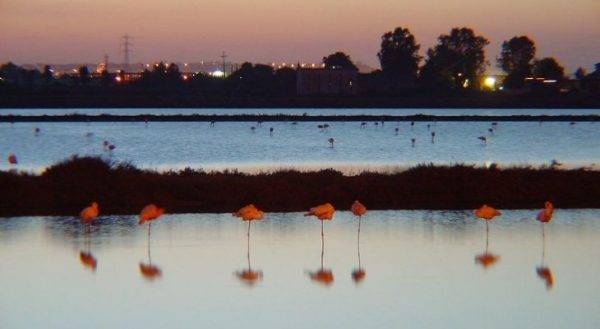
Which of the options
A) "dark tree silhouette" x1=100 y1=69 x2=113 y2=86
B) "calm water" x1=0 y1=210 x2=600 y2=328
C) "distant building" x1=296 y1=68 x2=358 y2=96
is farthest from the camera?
"dark tree silhouette" x1=100 y1=69 x2=113 y2=86

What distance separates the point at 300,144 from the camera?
5072 centimetres

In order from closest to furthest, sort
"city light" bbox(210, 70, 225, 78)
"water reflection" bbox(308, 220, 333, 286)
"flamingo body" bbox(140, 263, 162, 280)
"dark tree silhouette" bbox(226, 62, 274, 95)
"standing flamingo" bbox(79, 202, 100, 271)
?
"water reflection" bbox(308, 220, 333, 286) → "flamingo body" bbox(140, 263, 162, 280) → "standing flamingo" bbox(79, 202, 100, 271) → "dark tree silhouette" bbox(226, 62, 274, 95) → "city light" bbox(210, 70, 225, 78)

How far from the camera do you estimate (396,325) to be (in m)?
11.8

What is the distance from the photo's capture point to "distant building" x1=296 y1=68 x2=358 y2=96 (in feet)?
370

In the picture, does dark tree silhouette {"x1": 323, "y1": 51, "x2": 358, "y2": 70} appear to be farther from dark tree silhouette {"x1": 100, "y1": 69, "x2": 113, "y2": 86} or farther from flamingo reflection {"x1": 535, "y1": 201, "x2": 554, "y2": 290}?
flamingo reflection {"x1": 535, "y1": 201, "x2": 554, "y2": 290}

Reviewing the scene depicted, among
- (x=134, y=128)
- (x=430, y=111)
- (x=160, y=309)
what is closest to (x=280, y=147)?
(x=134, y=128)

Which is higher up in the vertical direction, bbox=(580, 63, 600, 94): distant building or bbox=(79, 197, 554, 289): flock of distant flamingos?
bbox=(580, 63, 600, 94): distant building

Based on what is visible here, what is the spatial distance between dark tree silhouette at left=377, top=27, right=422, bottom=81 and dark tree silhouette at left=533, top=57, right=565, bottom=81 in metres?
14.2

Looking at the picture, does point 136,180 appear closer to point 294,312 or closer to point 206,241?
point 206,241

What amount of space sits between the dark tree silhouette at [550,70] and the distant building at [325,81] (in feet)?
83.0

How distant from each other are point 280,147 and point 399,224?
1125 inches

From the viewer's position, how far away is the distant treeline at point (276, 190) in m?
21.2

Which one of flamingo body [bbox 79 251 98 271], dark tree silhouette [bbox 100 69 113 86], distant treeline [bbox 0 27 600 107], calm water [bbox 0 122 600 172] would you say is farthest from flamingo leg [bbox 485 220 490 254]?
dark tree silhouette [bbox 100 69 113 86]

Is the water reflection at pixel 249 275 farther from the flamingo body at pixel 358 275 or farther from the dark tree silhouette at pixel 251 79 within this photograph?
the dark tree silhouette at pixel 251 79
